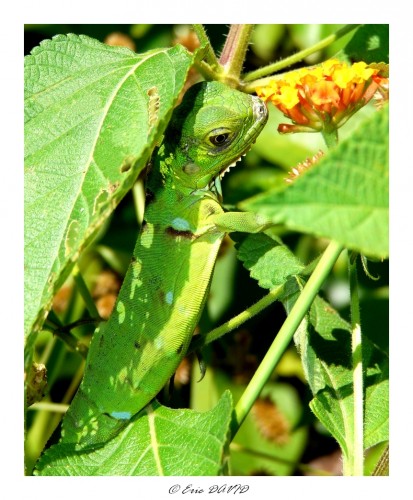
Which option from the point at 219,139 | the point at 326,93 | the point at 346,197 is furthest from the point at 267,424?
the point at 346,197

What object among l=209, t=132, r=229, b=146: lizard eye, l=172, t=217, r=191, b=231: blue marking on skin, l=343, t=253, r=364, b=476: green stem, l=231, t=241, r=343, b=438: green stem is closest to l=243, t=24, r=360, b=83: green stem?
l=209, t=132, r=229, b=146: lizard eye

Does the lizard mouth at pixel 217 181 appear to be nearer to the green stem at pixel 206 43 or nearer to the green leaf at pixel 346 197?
the green stem at pixel 206 43

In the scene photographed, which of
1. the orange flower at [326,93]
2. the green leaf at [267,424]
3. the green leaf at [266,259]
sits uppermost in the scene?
the orange flower at [326,93]

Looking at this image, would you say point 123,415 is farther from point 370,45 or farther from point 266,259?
point 370,45

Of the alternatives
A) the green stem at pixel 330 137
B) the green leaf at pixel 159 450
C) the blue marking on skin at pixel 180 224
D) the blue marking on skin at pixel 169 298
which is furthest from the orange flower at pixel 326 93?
the green leaf at pixel 159 450

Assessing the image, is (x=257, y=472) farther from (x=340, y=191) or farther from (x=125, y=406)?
(x=340, y=191)

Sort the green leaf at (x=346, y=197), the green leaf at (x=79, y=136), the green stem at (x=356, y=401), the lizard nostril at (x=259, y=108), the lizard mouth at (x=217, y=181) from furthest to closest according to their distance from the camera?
the lizard mouth at (x=217, y=181) < the lizard nostril at (x=259, y=108) < the green stem at (x=356, y=401) < the green leaf at (x=79, y=136) < the green leaf at (x=346, y=197)

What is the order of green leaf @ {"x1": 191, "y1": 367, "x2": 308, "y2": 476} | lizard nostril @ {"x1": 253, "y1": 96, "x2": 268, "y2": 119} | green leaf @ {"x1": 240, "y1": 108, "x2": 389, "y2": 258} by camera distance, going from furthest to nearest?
green leaf @ {"x1": 191, "y1": 367, "x2": 308, "y2": 476} → lizard nostril @ {"x1": 253, "y1": 96, "x2": 268, "y2": 119} → green leaf @ {"x1": 240, "y1": 108, "x2": 389, "y2": 258}

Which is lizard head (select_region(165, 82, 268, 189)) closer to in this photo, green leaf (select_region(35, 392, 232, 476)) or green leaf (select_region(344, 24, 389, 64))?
green leaf (select_region(344, 24, 389, 64))
